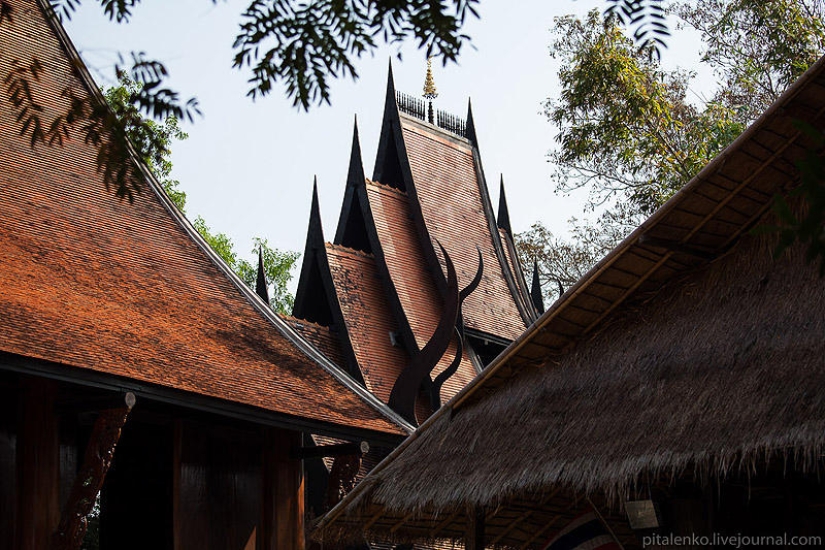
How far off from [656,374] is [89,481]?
3.34 meters

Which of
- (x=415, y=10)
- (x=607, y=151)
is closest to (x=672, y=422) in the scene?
(x=415, y=10)

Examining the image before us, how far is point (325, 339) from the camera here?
14969 mm

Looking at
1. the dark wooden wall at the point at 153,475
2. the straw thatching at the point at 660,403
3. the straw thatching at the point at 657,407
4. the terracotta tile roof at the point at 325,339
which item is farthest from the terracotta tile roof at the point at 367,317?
the straw thatching at the point at 660,403

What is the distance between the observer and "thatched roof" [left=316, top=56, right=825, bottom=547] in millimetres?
5645

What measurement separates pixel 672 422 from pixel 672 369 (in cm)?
47

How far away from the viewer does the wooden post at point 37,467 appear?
23.6 ft

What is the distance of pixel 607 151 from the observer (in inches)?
682

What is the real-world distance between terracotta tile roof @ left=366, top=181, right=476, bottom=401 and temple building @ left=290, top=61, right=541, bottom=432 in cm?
2

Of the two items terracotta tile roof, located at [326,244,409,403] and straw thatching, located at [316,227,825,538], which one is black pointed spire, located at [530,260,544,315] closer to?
terracotta tile roof, located at [326,244,409,403]

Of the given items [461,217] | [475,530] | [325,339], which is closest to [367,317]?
[325,339]

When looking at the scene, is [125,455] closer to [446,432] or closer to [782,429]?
[446,432]

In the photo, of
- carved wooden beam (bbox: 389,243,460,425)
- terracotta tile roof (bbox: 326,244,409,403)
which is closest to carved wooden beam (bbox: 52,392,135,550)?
carved wooden beam (bbox: 389,243,460,425)

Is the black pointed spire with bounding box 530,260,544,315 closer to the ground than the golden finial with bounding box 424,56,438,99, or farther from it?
closer to the ground

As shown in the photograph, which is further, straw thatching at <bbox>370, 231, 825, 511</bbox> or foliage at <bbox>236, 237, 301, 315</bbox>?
foliage at <bbox>236, 237, 301, 315</bbox>
